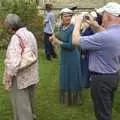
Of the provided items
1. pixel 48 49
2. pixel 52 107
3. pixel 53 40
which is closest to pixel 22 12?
pixel 48 49

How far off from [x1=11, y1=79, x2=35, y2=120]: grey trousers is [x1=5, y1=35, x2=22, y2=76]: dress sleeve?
27cm

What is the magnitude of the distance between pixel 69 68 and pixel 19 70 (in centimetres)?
214

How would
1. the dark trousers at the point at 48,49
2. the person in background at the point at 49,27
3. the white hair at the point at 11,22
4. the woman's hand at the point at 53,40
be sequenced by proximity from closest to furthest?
the white hair at the point at 11,22 → the woman's hand at the point at 53,40 → the person in background at the point at 49,27 → the dark trousers at the point at 48,49

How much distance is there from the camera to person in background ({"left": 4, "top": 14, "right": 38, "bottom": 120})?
262 inches

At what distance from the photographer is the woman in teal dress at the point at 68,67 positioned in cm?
845

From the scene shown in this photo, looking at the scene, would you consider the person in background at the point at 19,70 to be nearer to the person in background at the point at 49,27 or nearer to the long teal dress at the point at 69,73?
the long teal dress at the point at 69,73

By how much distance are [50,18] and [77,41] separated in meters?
9.27

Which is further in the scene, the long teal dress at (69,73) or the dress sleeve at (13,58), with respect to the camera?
the long teal dress at (69,73)

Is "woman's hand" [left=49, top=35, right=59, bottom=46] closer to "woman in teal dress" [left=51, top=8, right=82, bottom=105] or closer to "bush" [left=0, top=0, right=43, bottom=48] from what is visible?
"woman in teal dress" [left=51, top=8, right=82, bottom=105]

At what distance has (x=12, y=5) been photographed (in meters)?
17.4

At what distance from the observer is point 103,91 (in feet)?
19.2

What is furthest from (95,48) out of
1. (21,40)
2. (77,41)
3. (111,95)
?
(21,40)

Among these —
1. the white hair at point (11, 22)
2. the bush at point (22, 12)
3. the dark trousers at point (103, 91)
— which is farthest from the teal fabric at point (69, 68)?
the bush at point (22, 12)

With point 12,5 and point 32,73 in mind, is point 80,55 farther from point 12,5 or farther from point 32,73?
point 12,5
